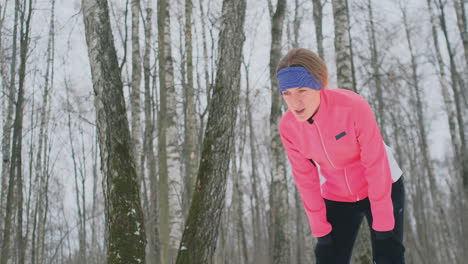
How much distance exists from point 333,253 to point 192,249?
1273 millimetres

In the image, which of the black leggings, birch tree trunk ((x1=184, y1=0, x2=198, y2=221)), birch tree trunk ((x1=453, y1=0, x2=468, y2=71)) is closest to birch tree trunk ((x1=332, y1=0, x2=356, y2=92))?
birch tree trunk ((x1=184, y1=0, x2=198, y2=221))

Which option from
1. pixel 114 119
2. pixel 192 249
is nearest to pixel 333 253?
pixel 192 249

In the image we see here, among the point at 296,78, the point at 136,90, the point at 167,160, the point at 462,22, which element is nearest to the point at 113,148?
the point at 296,78

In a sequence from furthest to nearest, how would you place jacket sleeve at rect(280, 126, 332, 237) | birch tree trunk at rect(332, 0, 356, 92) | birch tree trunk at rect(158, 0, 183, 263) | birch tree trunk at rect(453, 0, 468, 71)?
birch tree trunk at rect(453, 0, 468, 71) < birch tree trunk at rect(158, 0, 183, 263) < birch tree trunk at rect(332, 0, 356, 92) < jacket sleeve at rect(280, 126, 332, 237)

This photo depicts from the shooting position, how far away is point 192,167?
9.41 m

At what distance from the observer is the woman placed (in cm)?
191

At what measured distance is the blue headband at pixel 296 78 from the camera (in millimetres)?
1905

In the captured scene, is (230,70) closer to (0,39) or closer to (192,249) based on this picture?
(192,249)

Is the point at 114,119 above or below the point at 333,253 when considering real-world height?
above

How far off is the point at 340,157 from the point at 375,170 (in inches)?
8.2

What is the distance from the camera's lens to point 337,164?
6.81 feet

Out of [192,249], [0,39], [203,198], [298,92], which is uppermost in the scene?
[0,39]

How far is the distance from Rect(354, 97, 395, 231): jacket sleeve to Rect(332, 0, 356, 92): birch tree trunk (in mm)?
4800

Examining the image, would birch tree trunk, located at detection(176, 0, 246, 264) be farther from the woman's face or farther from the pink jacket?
the woman's face
